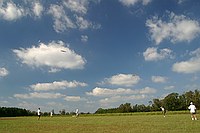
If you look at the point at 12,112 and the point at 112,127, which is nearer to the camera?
the point at 112,127

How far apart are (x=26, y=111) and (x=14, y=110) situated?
713 centimetres

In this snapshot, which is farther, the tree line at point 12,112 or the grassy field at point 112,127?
the tree line at point 12,112

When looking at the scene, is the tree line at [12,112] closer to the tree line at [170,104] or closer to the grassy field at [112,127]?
the tree line at [170,104]

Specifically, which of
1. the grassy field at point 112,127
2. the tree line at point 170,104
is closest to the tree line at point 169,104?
the tree line at point 170,104

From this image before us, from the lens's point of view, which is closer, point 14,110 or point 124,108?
point 14,110

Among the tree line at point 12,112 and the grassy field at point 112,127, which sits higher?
the tree line at point 12,112

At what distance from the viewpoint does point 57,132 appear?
2166 cm

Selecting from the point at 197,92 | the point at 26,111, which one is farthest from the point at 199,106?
the point at 26,111

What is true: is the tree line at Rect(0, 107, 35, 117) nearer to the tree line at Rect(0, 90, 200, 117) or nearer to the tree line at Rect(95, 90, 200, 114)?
the tree line at Rect(0, 90, 200, 117)

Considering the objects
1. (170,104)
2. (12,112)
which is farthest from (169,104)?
(12,112)

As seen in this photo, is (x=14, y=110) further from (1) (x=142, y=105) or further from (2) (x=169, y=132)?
(2) (x=169, y=132)

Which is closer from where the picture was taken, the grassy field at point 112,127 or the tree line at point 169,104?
the grassy field at point 112,127

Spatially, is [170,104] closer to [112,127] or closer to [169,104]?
[169,104]

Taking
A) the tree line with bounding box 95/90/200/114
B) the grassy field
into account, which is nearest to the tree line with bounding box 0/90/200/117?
the tree line with bounding box 95/90/200/114
